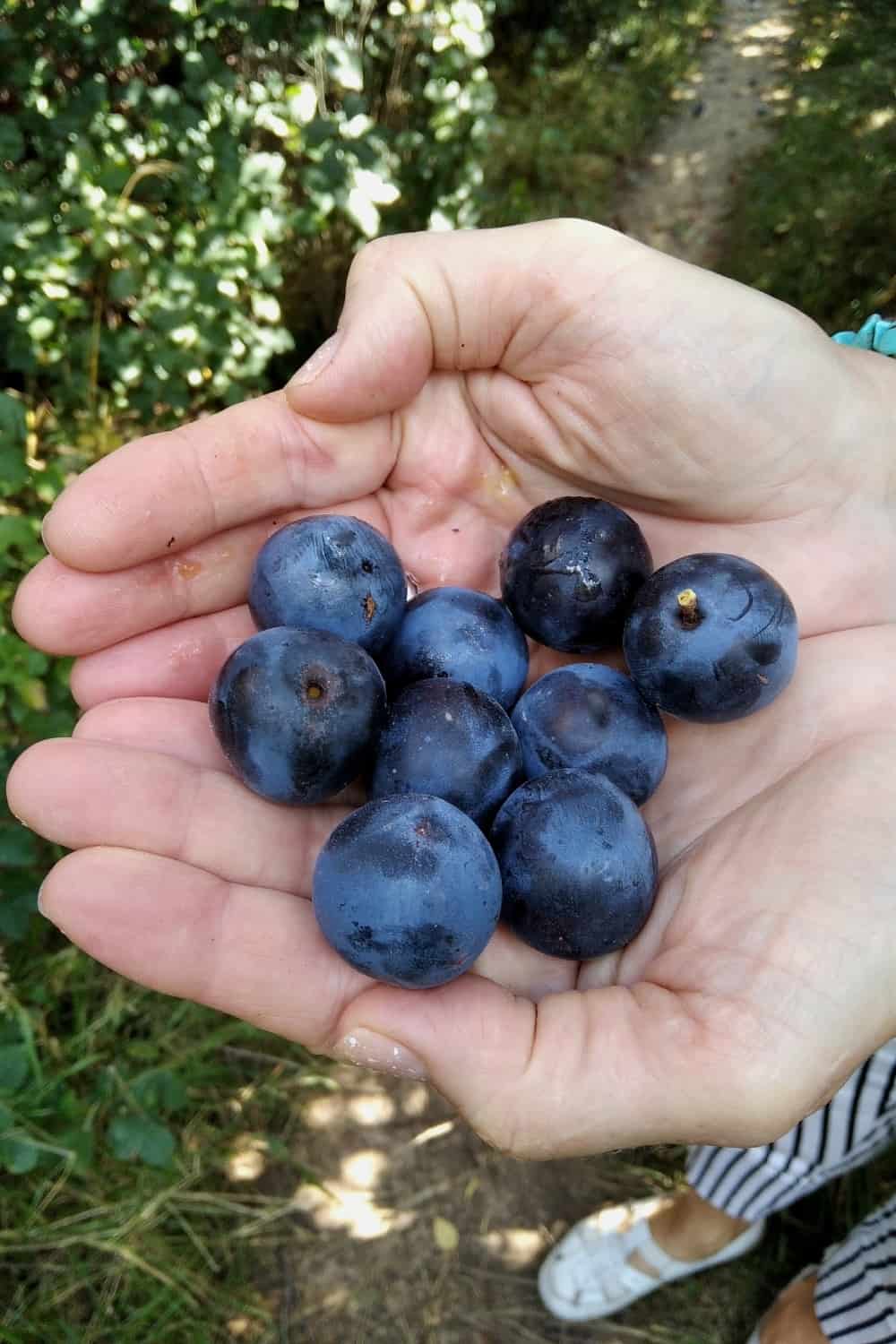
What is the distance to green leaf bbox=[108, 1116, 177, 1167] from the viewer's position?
2238mm

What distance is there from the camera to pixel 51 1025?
2676mm

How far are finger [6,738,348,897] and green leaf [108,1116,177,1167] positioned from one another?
2.73 ft

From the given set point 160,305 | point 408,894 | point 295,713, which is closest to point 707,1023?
point 408,894

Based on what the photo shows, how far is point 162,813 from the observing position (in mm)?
1770

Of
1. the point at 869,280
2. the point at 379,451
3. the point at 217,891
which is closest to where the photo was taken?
the point at 217,891

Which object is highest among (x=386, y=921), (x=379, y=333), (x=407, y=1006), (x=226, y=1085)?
(x=379, y=333)

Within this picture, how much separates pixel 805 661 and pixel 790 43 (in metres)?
7.13

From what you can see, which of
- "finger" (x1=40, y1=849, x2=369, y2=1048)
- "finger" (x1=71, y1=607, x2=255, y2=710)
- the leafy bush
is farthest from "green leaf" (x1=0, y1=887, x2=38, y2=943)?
the leafy bush

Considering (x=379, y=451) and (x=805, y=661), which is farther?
(x=379, y=451)

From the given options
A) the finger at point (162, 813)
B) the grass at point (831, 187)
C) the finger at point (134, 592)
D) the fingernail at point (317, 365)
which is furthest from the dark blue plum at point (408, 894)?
the grass at point (831, 187)

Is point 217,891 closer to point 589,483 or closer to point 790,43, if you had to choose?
point 589,483

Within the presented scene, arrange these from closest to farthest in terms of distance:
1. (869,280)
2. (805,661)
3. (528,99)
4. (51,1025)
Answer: (805,661)
(51,1025)
(869,280)
(528,99)

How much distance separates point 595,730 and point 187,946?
2.61 ft

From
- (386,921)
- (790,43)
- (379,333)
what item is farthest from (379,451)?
(790,43)
